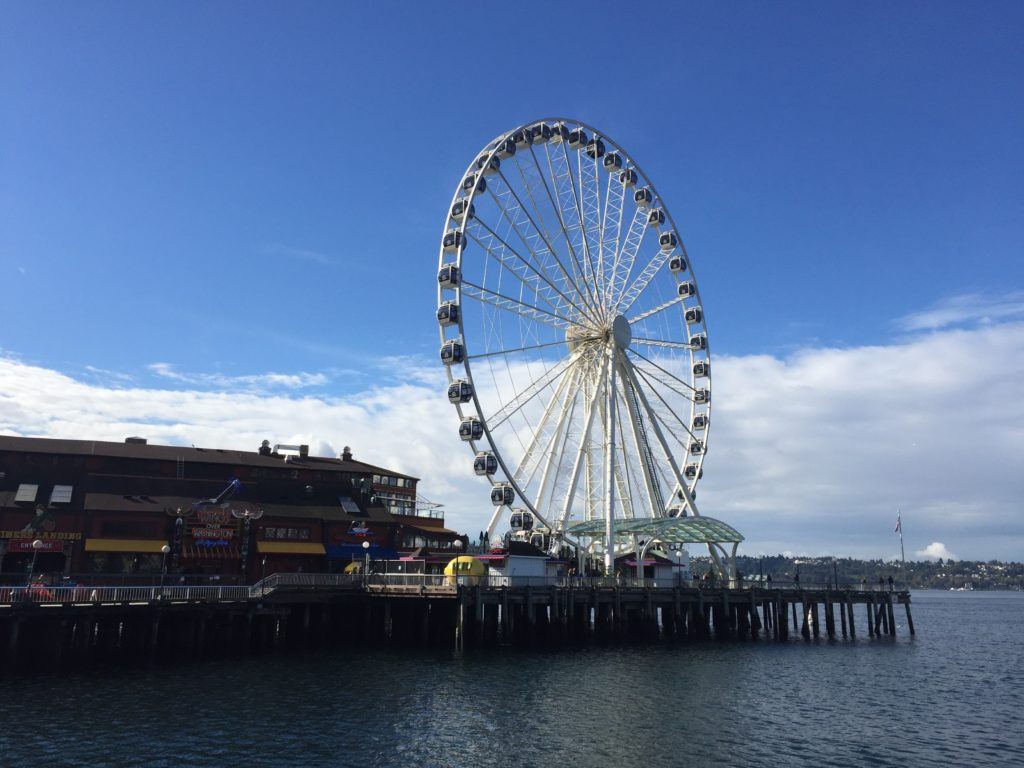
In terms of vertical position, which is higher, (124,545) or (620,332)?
(620,332)

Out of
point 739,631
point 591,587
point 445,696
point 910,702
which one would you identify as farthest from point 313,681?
point 739,631

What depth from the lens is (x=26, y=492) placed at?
Result: 168 ft

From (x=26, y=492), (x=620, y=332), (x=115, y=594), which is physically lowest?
(x=115, y=594)

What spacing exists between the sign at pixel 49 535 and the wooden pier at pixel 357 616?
9907mm

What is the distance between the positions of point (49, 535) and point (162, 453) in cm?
1013

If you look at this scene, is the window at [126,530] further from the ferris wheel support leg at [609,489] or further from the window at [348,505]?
the ferris wheel support leg at [609,489]

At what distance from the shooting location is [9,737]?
2431cm

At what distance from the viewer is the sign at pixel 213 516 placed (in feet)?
176

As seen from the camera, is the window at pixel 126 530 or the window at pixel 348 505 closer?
the window at pixel 126 530

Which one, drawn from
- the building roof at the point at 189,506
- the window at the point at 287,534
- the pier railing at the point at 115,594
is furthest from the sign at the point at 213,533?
the pier railing at the point at 115,594

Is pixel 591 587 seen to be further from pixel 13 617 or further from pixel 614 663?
pixel 13 617

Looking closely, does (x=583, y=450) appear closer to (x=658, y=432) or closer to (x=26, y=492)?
(x=658, y=432)

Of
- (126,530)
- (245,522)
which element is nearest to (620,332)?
(245,522)

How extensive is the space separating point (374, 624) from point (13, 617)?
61.5 feet
